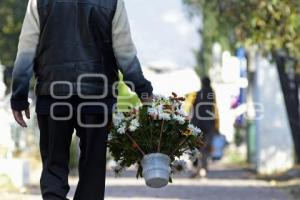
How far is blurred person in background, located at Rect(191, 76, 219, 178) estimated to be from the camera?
19.2 meters

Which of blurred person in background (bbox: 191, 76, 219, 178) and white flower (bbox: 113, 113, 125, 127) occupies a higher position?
blurred person in background (bbox: 191, 76, 219, 178)

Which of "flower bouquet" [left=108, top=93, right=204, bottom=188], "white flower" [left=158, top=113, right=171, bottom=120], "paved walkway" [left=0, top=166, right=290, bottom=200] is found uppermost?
"paved walkway" [left=0, top=166, right=290, bottom=200]

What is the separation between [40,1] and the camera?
253 inches

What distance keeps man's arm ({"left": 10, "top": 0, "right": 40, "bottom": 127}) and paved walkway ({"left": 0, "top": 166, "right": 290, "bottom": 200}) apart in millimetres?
6694

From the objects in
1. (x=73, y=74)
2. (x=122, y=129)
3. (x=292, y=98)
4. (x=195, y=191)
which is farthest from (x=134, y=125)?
(x=292, y=98)

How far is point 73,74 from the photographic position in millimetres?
6379

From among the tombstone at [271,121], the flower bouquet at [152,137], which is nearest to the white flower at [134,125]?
the flower bouquet at [152,137]

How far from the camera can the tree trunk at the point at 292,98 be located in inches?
790

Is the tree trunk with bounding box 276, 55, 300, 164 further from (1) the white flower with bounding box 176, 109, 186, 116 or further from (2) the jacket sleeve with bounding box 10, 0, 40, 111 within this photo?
(2) the jacket sleeve with bounding box 10, 0, 40, 111

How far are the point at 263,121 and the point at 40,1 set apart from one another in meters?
16.4

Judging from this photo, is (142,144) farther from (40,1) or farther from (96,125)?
(40,1)

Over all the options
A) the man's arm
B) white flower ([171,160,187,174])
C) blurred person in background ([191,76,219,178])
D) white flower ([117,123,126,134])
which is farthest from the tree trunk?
the man's arm

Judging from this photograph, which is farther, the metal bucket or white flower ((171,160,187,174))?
white flower ((171,160,187,174))

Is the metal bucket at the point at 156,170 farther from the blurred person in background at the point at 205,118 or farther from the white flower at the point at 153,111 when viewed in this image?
the blurred person in background at the point at 205,118
